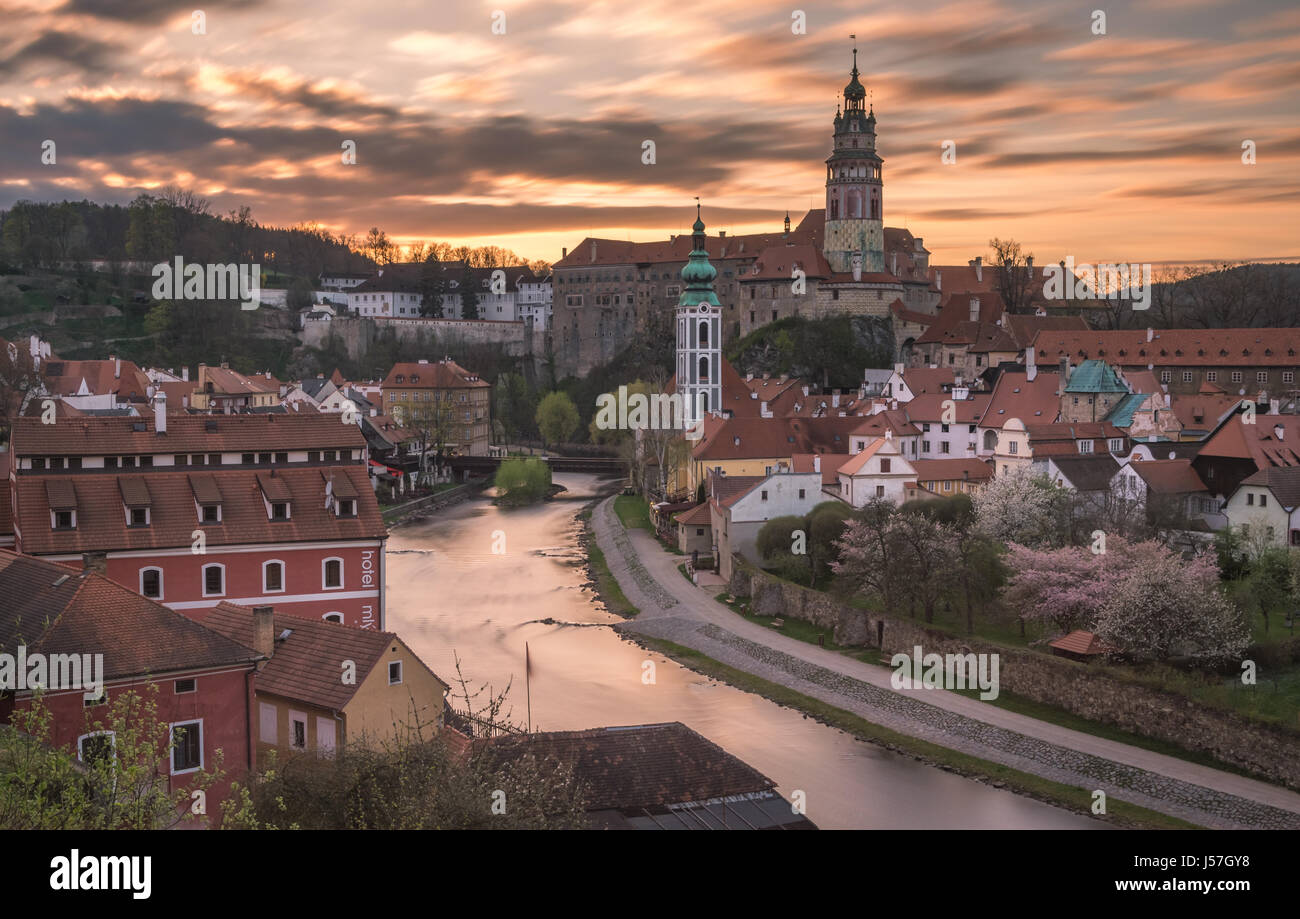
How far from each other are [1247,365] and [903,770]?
31.7 m

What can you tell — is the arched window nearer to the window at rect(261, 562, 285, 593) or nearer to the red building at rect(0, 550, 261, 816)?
the window at rect(261, 562, 285, 593)

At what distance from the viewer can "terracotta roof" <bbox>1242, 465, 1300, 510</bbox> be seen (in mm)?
23750

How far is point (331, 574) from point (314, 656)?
5.24 metres

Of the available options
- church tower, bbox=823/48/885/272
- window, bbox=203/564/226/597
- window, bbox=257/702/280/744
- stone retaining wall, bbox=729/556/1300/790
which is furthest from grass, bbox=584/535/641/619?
church tower, bbox=823/48/885/272

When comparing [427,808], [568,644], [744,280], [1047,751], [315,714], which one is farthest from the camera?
[744,280]

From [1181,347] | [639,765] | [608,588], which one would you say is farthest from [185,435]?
[1181,347]

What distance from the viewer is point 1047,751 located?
55.2ft

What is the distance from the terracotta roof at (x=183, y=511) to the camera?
17234 millimetres

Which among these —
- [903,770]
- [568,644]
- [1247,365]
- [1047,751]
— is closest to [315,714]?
[903,770]

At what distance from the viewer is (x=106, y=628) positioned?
1162 centimetres

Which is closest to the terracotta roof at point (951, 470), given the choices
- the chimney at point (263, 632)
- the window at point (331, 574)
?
the window at point (331, 574)
